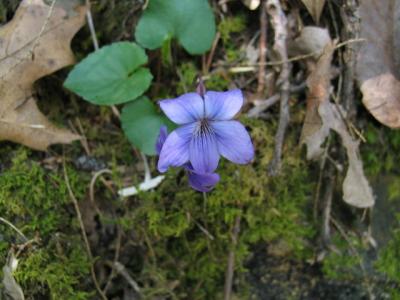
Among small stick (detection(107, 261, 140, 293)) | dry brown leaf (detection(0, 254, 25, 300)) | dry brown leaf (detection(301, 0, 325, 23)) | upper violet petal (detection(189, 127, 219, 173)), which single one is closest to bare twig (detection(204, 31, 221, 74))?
dry brown leaf (detection(301, 0, 325, 23))

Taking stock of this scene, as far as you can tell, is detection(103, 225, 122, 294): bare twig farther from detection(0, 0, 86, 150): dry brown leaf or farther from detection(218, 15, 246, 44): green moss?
detection(218, 15, 246, 44): green moss

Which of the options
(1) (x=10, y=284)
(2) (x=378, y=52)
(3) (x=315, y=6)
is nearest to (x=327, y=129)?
(2) (x=378, y=52)

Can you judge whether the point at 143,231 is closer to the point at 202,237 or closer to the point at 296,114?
the point at 202,237

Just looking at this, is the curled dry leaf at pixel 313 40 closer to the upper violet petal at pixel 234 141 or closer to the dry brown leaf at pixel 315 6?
the dry brown leaf at pixel 315 6

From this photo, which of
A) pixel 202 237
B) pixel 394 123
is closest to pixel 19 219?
pixel 202 237

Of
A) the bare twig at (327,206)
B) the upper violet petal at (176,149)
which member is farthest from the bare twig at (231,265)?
the upper violet petal at (176,149)
